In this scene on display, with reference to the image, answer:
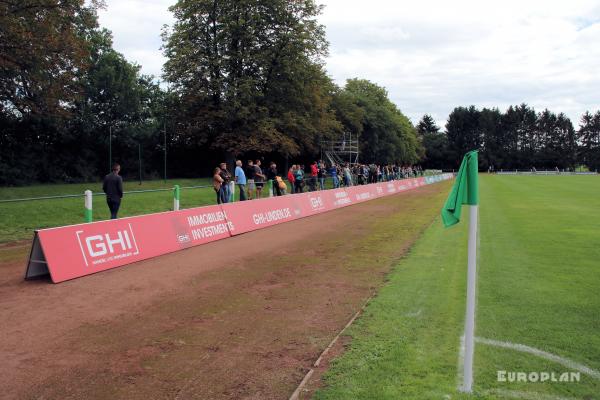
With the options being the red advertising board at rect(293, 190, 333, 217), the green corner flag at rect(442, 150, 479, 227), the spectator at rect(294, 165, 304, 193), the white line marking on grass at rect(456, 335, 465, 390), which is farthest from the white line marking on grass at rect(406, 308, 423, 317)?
the spectator at rect(294, 165, 304, 193)

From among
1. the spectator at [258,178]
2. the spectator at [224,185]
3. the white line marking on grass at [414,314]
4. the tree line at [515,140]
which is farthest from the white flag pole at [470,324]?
the tree line at [515,140]

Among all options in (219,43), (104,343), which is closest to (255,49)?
(219,43)

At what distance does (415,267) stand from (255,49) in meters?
32.1

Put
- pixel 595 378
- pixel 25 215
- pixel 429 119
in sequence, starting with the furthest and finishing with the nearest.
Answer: pixel 429 119
pixel 25 215
pixel 595 378

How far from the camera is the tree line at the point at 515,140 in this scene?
128m

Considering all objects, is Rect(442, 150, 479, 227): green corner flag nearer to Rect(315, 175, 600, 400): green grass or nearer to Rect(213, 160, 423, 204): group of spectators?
Rect(315, 175, 600, 400): green grass

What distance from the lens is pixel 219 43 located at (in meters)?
37.5

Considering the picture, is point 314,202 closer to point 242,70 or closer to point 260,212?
point 260,212

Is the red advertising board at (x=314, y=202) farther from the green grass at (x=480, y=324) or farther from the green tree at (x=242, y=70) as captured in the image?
the green tree at (x=242, y=70)

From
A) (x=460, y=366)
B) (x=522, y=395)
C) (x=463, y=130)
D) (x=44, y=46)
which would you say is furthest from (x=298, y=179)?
(x=463, y=130)

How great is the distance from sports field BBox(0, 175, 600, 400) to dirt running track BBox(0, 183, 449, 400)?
0.08 feet

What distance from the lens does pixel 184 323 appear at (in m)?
6.38

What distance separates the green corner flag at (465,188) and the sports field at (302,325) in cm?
156

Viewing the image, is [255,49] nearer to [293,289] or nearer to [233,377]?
[293,289]
